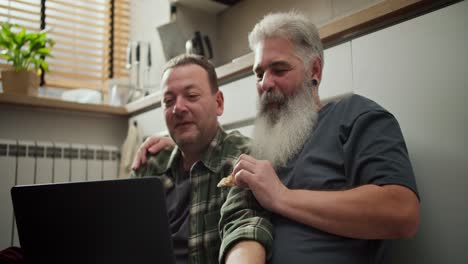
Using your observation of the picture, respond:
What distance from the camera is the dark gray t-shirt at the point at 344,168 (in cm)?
82

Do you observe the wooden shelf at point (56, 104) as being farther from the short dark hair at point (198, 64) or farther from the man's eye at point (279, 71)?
the man's eye at point (279, 71)

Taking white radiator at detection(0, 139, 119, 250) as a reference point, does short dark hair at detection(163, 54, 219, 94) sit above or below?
above

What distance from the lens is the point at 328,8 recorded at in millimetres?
1906

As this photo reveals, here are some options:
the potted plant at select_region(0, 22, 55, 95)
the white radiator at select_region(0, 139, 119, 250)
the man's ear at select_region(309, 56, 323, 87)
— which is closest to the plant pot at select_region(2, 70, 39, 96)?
the potted plant at select_region(0, 22, 55, 95)

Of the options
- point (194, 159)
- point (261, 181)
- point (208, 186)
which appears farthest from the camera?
point (194, 159)

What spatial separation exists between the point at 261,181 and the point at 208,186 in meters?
0.38

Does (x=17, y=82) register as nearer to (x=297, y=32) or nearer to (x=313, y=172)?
(x=297, y=32)

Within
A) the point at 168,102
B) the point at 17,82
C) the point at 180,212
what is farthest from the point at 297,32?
the point at 17,82

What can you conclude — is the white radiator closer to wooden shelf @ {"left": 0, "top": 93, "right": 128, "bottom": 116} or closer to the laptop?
wooden shelf @ {"left": 0, "top": 93, "right": 128, "bottom": 116}

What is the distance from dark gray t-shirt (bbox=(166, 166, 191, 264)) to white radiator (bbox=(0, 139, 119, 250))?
3.95 ft

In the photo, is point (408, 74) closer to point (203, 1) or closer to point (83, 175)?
point (203, 1)

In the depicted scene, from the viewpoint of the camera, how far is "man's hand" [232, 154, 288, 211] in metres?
0.88

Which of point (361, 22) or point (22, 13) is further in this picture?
point (22, 13)

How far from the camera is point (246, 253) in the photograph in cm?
82
